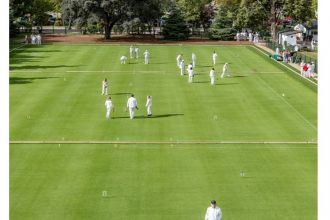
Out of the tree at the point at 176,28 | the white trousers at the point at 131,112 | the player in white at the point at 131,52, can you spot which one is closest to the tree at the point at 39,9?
the tree at the point at 176,28

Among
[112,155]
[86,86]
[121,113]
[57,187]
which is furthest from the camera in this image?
[86,86]

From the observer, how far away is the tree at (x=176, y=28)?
96.3 m

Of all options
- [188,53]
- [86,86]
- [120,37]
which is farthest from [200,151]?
[120,37]

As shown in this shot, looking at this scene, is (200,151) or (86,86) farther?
(86,86)

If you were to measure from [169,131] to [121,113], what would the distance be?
5845 mm

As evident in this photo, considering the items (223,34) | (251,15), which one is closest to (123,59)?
(251,15)

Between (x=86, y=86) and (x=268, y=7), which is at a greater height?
(x=268, y=7)

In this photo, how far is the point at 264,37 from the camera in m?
96.9

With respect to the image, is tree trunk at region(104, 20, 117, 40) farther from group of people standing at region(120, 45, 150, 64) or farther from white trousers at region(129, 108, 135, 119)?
white trousers at region(129, 108, 135, 119)

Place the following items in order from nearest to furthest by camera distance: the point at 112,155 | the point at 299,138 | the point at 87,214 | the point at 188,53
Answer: the point at 87,214, the point at 112,155, the point at 299,138, the point at 188,53

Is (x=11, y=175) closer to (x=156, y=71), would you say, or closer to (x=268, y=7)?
(x=156, y=71)

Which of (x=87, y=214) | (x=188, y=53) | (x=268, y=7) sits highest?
(x=268, y=7)

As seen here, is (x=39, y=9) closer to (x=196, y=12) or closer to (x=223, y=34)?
(x=196, y=12)

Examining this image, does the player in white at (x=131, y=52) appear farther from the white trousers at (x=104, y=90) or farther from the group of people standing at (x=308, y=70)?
the white trousers at (x=104, y=90)
